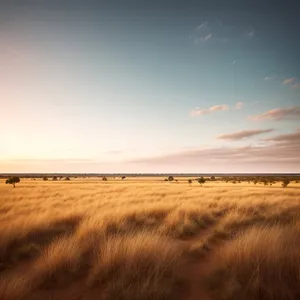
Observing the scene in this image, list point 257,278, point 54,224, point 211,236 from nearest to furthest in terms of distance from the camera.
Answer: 1. point 257,278
2. point 211,236
3. point 54,224

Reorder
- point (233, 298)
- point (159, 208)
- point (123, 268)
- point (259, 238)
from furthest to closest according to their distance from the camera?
point (159, 208) < point (259, 238) < point (123, 268) < point (233, 298)

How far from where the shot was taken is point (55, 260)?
4816 mm

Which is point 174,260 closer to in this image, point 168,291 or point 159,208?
point 168,291

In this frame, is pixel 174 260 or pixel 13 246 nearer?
pixel 174 260

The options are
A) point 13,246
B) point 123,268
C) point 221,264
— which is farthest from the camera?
point 13,246

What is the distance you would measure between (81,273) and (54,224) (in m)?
5.32

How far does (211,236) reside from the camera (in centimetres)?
778

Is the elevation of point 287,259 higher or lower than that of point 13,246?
higher

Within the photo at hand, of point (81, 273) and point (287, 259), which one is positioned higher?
point (287, 259)

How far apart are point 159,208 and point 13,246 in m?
7.67

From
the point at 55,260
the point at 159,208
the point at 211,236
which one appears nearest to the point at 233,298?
the point at 55,260

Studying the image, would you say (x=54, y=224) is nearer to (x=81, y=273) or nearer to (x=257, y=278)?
(x=81, y=273)

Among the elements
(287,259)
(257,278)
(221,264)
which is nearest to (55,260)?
(221,264)

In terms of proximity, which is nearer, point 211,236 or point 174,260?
point 174,260
